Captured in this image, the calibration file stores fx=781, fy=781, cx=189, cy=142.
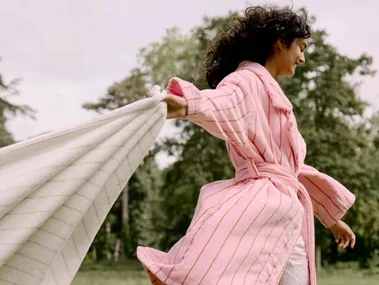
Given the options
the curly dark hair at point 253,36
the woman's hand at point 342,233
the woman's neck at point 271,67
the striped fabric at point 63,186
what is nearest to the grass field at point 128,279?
the woman's hand at point 342,233

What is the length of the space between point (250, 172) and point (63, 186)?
0.74 meters

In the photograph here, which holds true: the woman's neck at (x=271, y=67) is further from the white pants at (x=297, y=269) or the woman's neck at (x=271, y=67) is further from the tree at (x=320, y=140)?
the tree at (x=320, y=140)

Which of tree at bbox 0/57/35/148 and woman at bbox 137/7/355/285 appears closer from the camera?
woman at bbox 137/7/355/285

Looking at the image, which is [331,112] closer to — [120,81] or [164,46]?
[164,46]

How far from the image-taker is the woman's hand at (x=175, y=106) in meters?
2.30

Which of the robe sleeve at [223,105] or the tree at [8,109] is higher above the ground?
the tree at [8,109]

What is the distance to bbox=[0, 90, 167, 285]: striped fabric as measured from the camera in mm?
2139

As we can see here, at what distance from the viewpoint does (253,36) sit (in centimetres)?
288

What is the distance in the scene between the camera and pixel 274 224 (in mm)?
2539

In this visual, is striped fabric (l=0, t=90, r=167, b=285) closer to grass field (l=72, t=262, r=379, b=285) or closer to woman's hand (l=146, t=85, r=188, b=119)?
woman's hand (l=146, t=85, r=188, b=119)

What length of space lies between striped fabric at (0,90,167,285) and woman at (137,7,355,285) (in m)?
0.15

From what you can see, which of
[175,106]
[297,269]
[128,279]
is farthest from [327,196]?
[128,279]

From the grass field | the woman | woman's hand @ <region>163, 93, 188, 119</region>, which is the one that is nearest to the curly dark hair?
the woman

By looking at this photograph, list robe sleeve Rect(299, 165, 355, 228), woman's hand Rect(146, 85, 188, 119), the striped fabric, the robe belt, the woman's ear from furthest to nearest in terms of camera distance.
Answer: robe sleeve Rect(299, 165, 355, 228) → the woman's ear → the robe belt → woman's hand Rect(146, 85, 188, 119) → the striped fabric
